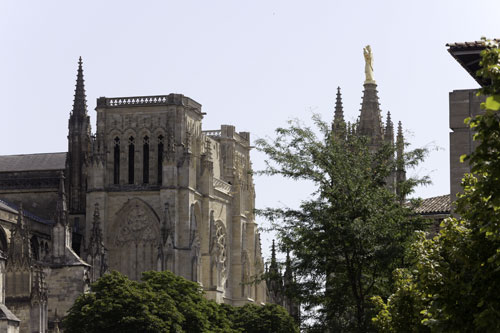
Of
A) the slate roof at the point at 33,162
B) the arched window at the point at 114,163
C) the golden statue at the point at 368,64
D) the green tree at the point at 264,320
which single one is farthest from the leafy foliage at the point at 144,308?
the slate roof at the point at 33,162

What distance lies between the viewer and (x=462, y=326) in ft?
63.0

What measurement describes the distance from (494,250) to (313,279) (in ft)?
80.6

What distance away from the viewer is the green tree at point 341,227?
42.0m

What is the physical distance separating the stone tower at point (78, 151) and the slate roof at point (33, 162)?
8.68ft

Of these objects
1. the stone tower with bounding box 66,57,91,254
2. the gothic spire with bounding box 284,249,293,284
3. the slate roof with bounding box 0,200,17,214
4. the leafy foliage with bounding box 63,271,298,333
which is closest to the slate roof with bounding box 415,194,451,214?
the leafy foliage with bounding box 63,271,298,333

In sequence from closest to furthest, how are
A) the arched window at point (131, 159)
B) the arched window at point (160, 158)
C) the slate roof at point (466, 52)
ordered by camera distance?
1. the slate roof at point (466, 52)
2. the arched window at point (160, 158)
3. the arched window at point (131, 159)

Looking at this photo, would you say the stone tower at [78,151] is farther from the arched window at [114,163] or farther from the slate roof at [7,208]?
the slate roof at [7,208]

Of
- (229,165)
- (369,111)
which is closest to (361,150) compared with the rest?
(369,111)

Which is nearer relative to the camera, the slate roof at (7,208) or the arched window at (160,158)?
the slate roof at (7,208)

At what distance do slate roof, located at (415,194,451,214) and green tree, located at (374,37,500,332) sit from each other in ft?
117

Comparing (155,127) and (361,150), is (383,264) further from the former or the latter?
(155,127)

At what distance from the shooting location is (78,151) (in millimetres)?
107375

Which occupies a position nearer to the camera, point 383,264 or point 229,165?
point 383,264

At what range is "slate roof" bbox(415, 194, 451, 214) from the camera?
2341 inches
